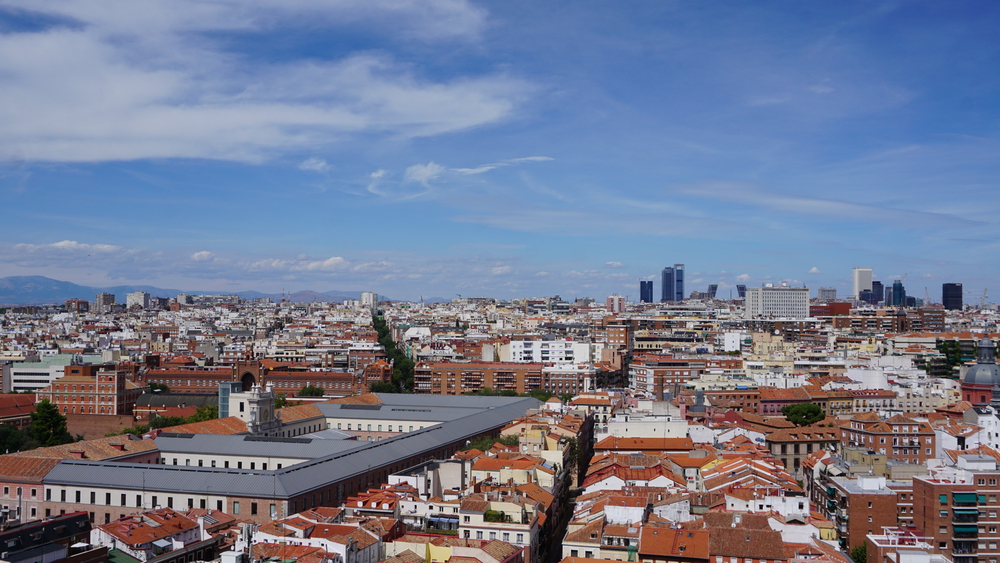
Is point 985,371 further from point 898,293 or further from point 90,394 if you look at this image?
point 898,293

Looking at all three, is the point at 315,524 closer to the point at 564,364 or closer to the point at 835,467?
the point at 835,467

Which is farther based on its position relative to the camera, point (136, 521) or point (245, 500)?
point (245, 500)

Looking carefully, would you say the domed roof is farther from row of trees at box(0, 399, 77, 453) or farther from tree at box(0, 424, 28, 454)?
tree at box(0, 424, 28, 454)

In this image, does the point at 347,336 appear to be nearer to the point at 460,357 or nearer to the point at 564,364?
the point at 460,357

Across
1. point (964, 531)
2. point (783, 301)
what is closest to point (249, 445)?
point (964, 531)

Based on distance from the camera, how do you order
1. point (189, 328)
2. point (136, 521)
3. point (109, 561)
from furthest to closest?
point (189, 328), point (136, 521), point (109, 561)

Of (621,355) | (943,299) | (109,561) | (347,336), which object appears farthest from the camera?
Result: (943,299)

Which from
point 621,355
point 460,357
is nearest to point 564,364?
point 621,355

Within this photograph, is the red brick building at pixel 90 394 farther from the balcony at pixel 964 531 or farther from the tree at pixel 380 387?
the balcony at pixel 964 531
